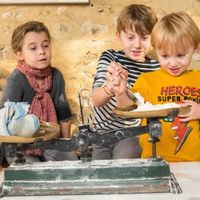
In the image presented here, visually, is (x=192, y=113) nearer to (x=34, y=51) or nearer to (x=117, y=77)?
(x=117, y=77)

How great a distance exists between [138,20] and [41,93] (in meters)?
0.63

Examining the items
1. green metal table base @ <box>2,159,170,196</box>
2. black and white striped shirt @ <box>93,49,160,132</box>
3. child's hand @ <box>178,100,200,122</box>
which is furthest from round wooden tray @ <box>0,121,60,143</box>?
black and white striped shirt @ <box>93,49,160,132</box>

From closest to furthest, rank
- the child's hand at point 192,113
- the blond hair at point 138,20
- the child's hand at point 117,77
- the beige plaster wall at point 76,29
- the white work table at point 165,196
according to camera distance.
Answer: the white work table at point 165,196 < the child's hand at point 117,77 < the child's hand at point 192,113 < the blond hair at point 138,20 < the beige plaster wall at point 76,29

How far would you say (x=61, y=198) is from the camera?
4.39 ft

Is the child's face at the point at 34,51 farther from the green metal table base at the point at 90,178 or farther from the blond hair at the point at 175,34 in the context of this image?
the green metal table base at the point at 90,178

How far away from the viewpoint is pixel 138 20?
2.28 metres

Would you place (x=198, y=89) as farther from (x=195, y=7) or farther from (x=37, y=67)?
(x=195, y=7)

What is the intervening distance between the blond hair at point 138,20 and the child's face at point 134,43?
0.02m

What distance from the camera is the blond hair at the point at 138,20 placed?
7.48ft

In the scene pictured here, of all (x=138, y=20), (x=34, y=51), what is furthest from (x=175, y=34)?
(x=34, y=51)

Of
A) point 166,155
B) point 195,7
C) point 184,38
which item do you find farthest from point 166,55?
point 195,7

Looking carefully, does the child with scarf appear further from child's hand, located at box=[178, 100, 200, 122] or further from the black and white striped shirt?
child's hand, located at box=[178, 100, 200, 122]

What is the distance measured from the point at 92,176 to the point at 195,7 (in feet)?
6.09

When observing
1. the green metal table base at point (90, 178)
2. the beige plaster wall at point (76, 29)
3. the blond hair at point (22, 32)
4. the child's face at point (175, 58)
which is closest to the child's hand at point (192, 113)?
the child's face at point (175, 58)
